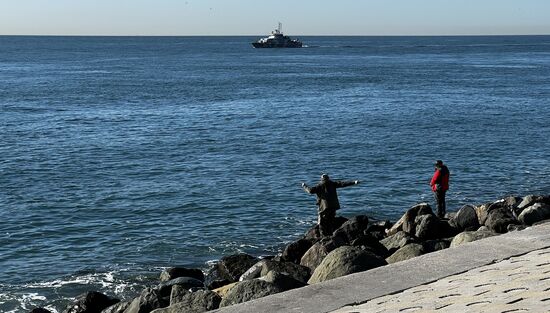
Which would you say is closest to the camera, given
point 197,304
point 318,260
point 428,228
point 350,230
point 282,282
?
point 197,304

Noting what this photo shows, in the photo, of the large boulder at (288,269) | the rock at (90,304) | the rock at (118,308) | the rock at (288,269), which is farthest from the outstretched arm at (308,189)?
the rock at (118,308)

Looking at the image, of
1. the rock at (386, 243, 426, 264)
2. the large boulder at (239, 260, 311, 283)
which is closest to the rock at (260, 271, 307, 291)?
the large boulder at (239, 260, 311, 283)

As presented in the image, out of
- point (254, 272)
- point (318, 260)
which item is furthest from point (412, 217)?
point (254, 272)

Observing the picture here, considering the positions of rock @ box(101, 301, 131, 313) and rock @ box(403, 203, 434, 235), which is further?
rock @ box(403, 203, 434, 235)

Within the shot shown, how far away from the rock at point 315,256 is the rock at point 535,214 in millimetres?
4931

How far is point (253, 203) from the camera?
2453 centimetres

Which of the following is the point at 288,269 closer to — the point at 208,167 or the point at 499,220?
the point at 499,220

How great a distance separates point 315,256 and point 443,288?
592 centimetres

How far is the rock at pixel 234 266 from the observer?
15.6 m

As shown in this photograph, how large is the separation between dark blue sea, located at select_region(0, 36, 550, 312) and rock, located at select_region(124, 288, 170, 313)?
12.5 feet

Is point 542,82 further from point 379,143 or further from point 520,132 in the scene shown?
point 379,143

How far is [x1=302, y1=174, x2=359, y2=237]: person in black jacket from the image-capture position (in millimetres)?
17672

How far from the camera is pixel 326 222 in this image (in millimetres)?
18156

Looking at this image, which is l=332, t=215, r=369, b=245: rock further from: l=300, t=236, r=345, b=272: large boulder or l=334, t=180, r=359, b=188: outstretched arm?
l=300, t=236, r=345, b=272: large boulder
